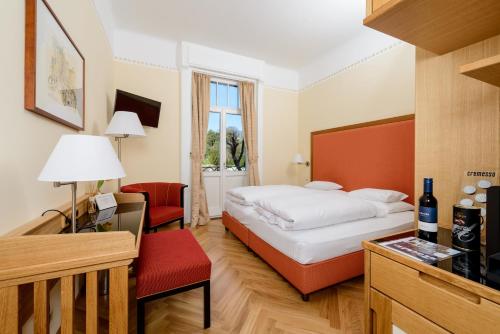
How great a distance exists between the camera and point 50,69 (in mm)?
1350

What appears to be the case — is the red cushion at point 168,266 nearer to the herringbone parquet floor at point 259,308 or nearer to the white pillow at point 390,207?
the herringbone parquet floor at point 259,308

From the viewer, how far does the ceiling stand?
2.80 m

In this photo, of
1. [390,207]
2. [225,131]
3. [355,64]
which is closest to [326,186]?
[390,207]

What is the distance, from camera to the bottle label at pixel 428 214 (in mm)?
910

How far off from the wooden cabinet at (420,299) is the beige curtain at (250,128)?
337cm

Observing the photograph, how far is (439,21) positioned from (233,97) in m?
3.75

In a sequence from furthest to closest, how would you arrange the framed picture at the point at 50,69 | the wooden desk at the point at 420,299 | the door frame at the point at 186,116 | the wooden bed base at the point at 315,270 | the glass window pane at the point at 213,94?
the glass window pane at the point at 213,94 → the door frame at the point at 186,116 → the wooden bed base at the point at 315,270 → the framed picture at the point at 50,69 → the wooden desk at the point at 420,299

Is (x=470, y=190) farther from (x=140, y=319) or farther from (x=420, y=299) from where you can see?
(x=140, y=319)

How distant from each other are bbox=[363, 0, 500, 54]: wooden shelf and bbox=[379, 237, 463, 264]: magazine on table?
86cm

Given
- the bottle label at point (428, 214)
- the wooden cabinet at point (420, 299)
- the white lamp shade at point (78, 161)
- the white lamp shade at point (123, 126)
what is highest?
the white lamp shade at point (123, 126)

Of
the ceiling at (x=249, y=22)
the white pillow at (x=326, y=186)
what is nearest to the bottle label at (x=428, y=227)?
the white pillow at (x=326, y=186)

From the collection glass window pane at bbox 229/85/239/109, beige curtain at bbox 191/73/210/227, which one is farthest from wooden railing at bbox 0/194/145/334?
glass window pane at bbox 229/85/239/109

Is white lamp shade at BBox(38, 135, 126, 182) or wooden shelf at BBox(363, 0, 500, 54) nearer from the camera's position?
wooden shelf at BBox(363, 0, 500, 54)

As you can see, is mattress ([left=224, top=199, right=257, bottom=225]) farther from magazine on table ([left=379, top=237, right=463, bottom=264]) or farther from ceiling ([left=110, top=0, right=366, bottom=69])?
ceiling ([left=110, top=0, right=366, bottom=69])
